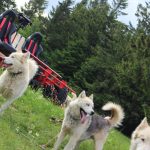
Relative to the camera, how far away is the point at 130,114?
30844mm

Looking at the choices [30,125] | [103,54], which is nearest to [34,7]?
[103,54]

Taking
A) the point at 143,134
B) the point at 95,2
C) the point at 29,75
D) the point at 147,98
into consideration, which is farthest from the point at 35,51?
the point at 95,2

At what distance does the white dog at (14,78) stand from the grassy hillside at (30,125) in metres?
0.62

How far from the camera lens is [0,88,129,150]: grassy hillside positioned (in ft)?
33.5

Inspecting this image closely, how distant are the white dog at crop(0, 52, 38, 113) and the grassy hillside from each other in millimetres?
620

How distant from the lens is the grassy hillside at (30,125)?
10.2 metres

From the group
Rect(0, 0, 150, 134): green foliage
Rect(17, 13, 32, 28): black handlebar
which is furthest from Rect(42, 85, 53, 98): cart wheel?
Rect(0, 0, 150, 134): green foliage

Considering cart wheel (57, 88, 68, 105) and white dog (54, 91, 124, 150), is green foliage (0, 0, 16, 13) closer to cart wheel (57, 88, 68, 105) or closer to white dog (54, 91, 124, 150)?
cart wheel (57, 88, 68, 105)

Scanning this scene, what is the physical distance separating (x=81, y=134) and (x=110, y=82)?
971 inches

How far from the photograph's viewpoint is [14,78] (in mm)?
10852

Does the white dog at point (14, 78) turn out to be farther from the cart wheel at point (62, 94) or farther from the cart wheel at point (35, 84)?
the cart wheel at point (62, 94)

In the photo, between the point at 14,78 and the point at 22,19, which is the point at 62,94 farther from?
the point at 14,78

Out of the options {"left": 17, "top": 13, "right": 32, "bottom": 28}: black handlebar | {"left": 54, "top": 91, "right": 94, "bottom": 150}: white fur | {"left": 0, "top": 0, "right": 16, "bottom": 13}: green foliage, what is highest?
{"left": 0, "top": 0, "right": 16, "bottom": 13}: green foliage

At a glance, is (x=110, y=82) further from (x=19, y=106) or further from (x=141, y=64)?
(x=19, y=106)
